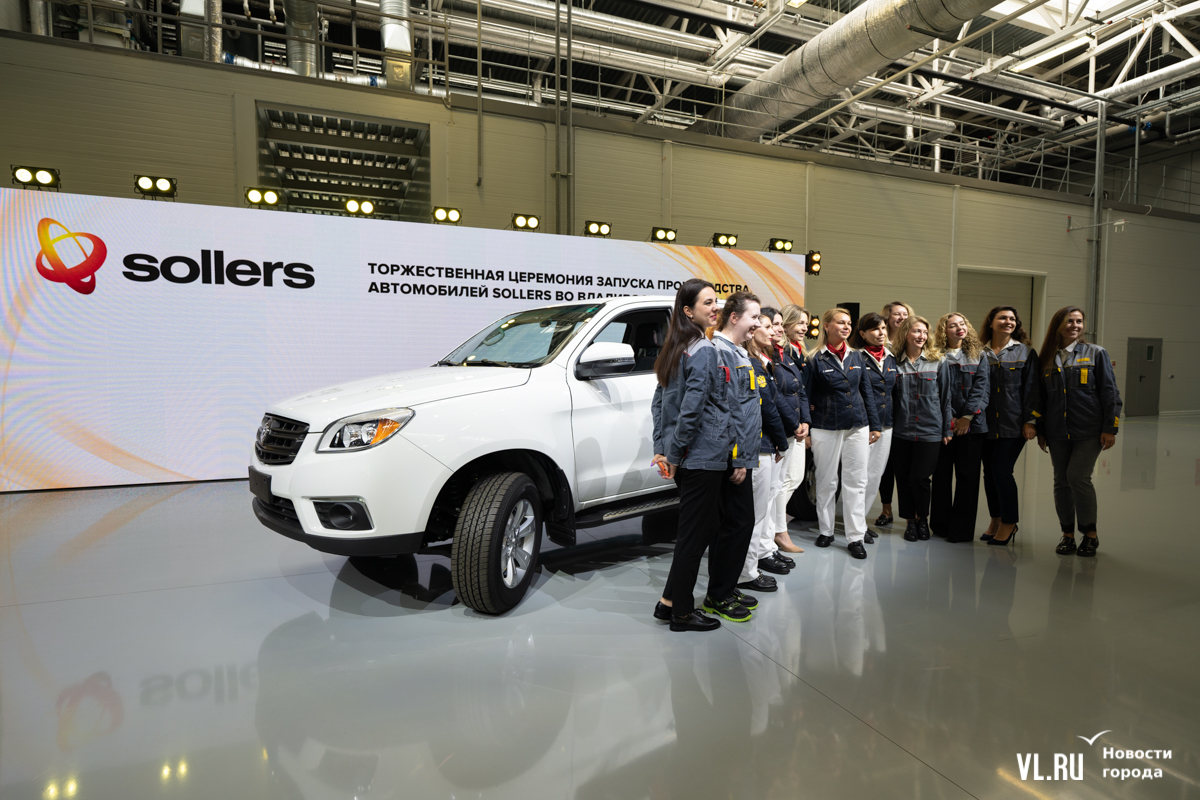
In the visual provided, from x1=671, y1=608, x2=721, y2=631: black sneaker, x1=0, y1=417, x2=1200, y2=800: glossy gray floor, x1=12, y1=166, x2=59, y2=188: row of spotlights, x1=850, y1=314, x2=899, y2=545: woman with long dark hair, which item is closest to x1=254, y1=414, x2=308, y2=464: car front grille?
x1=0, y1=417, x2=1200, y2=800: glossy gray floor

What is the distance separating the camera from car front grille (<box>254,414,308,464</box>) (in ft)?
10.0

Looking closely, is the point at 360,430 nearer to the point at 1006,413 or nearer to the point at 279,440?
the point at 279,440

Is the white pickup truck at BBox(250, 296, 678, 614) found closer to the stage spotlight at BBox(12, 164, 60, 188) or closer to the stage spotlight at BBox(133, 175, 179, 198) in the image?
the stage spotlight at BBox(133, 175, 179, 198)

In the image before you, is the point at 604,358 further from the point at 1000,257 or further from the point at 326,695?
the point at 1000,257

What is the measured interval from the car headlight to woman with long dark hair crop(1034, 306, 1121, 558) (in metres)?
4.13

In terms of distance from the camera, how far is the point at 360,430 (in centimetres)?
295

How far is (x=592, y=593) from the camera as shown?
354 cm

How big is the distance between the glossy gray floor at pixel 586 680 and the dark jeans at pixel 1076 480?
0.99 feet

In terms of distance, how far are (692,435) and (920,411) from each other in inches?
98.5

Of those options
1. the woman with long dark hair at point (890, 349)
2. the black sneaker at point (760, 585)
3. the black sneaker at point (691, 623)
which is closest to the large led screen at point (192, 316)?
the woman with long dark hair at point (890, 349)

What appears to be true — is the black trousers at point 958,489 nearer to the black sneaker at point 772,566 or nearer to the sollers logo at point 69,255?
the black sneaker at point 772,566

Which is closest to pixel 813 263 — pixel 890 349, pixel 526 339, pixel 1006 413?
pixel 890 349

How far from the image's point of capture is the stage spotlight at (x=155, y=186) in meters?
6.38

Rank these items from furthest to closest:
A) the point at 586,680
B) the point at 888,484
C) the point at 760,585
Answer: the point at 888,484, the point at 760,585, the point at 586,680
